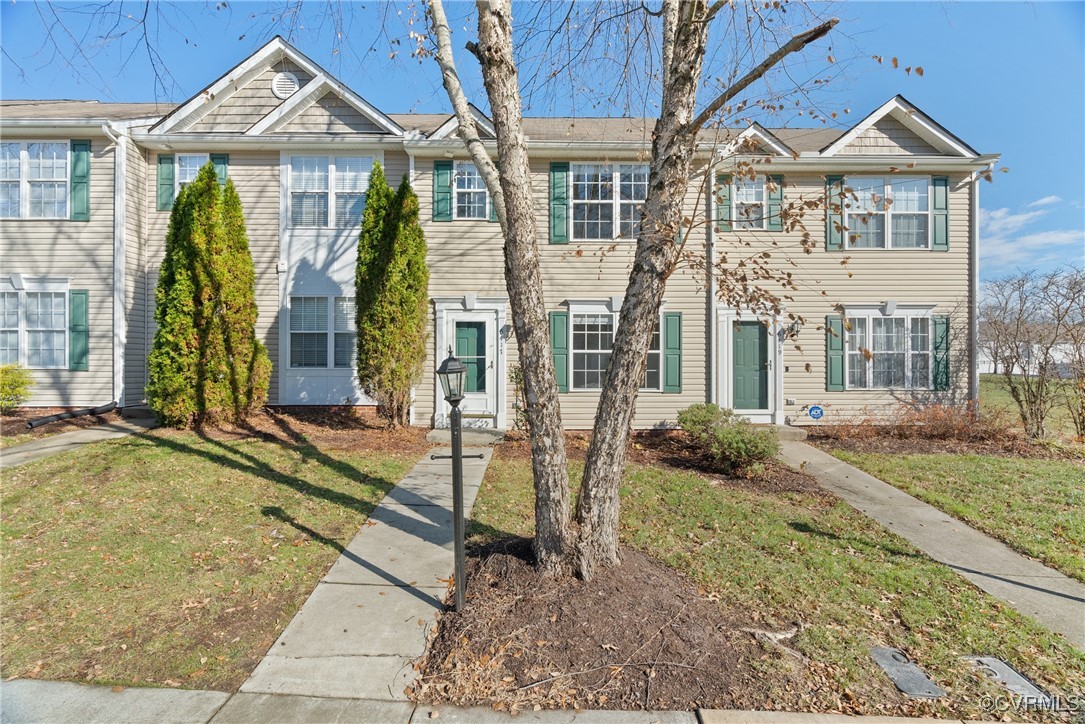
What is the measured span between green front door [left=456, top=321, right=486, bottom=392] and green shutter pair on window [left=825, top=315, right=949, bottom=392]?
Answer: 22.9 feet

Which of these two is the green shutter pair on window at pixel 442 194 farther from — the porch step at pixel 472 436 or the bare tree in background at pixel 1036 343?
the bare tree in background at pixel 1036 343

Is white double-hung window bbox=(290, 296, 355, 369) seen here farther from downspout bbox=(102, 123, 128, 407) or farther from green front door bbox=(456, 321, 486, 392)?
downspout bbox=(102, 123, 128, 407)

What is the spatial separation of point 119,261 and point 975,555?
14.1 metres

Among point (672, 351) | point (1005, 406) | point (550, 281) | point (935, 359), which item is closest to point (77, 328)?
point (550, 281)

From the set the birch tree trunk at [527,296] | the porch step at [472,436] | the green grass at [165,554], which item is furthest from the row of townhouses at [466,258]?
the birch tree trunk at [527,296]

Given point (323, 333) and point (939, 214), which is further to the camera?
point (323, 333)

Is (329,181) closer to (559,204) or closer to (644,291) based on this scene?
(559,204)

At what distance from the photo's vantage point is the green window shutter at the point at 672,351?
9891 mm

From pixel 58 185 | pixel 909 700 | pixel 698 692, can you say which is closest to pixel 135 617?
pixel 698 692

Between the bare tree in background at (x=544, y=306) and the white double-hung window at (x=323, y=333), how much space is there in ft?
24.9

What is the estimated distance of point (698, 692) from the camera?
2717mm

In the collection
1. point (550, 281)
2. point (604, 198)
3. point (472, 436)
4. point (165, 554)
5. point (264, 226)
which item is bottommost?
point (165, 554)

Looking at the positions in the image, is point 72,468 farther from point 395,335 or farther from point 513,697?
point 513,697

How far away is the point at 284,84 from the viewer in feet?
34.4
